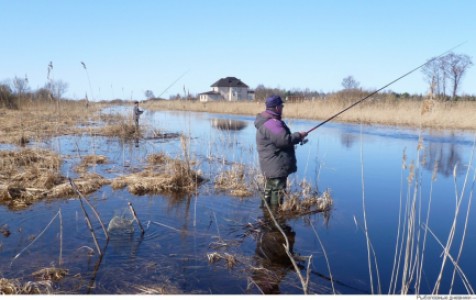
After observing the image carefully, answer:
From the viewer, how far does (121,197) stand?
612cm

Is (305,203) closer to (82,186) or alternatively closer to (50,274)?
(50,274)

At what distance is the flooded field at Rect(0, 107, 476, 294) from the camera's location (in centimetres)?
319

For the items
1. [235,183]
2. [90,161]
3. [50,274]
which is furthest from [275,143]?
[90,161]

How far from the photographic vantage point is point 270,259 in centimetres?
385

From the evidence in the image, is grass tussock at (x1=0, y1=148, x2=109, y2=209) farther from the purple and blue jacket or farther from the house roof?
the house roof

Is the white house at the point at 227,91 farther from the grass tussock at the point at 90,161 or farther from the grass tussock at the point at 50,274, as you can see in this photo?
the grass tussock at the point at 50,274

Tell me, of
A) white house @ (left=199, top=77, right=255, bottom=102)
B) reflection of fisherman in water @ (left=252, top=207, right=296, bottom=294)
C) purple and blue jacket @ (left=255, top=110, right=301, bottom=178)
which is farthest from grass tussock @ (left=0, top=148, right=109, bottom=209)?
white house @ (left=199, top=77, right=255, bottom=102)

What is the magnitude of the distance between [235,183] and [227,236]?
2397mm

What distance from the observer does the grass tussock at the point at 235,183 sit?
21.3 feet

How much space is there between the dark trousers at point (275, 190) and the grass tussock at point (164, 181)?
165 cm

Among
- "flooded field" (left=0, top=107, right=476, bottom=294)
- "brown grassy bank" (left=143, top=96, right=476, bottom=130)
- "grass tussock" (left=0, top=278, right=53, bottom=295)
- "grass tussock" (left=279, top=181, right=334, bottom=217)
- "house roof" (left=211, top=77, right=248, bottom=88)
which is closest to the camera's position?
"grass tussock" (left=0, top=278, right=53, bottom=295)

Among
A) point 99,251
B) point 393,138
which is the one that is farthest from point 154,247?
point 393,138

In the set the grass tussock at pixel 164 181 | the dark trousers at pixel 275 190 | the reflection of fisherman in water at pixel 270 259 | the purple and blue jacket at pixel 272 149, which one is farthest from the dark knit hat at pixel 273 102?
the grass tussock at pixel 164 181

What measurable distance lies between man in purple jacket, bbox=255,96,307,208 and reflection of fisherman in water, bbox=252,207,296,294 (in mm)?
689
